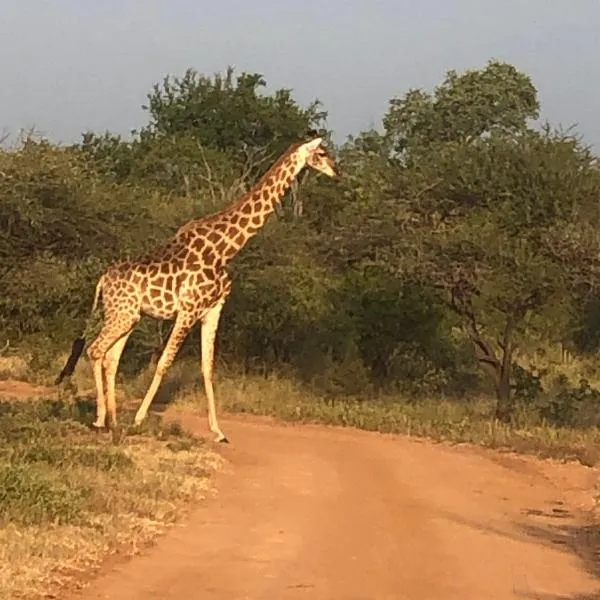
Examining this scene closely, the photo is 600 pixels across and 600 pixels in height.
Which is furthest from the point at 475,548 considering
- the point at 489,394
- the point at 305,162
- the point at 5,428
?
the point at 489,394

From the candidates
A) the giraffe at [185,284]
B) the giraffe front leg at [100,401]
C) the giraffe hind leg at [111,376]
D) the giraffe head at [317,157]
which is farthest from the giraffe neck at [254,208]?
the giraffe front leg at [100,401]

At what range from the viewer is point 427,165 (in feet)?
67.2

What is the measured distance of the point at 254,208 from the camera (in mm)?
16812

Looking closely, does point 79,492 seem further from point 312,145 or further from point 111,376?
point 312,145

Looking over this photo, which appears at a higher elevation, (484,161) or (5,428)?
(484,161)

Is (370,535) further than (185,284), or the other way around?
(185,284)

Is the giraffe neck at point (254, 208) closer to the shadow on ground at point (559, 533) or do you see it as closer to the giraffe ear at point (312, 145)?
the giraffe ear at point (312, 145)

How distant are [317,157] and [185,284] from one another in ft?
7.69

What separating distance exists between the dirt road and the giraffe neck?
8.88ft

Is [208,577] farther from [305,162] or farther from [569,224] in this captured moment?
[569,224]

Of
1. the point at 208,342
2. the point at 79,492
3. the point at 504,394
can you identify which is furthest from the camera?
the point at 504,394

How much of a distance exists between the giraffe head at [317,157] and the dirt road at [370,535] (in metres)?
3.52

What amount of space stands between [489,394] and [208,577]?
15519mm

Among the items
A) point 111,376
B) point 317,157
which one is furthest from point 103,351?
point 317,157
